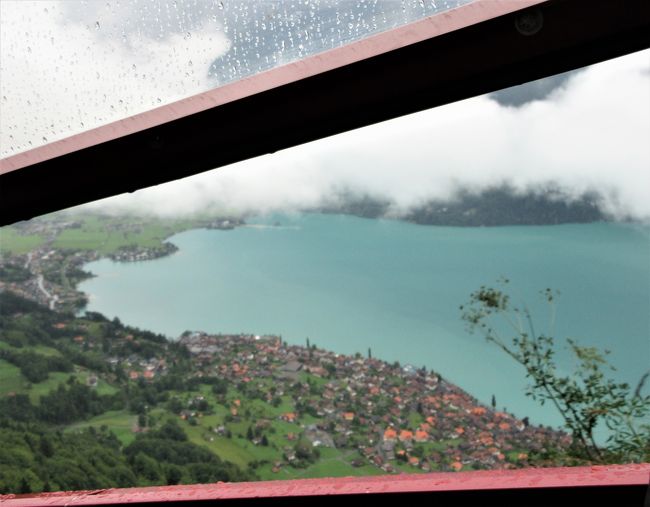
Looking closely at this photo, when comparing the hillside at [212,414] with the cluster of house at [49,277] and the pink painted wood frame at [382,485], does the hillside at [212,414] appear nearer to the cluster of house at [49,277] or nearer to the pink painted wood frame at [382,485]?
the cluster of house at [49,277]

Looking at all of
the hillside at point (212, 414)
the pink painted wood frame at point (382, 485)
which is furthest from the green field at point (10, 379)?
the pink painted wood frame at point (382, 485)

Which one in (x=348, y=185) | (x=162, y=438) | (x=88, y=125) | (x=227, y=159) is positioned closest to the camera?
(x=227, y=159)

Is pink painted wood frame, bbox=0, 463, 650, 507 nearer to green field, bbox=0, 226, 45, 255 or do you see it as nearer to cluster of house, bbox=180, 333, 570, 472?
cluster of house, bbox=180, 333, 570, 472

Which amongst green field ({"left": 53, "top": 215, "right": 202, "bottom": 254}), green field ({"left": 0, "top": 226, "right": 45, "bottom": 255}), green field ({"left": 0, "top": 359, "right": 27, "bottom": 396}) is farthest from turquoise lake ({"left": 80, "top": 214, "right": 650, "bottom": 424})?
green field ({"left": 0, "top": 359, "right": 27, "bottom": 396})

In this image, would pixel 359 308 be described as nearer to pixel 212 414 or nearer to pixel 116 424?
pixel 212 414

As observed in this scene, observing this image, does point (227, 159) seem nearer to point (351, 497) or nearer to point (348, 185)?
point (351, 497)

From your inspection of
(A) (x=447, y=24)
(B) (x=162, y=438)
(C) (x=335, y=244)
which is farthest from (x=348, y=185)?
(A) (x=447, y=24)
